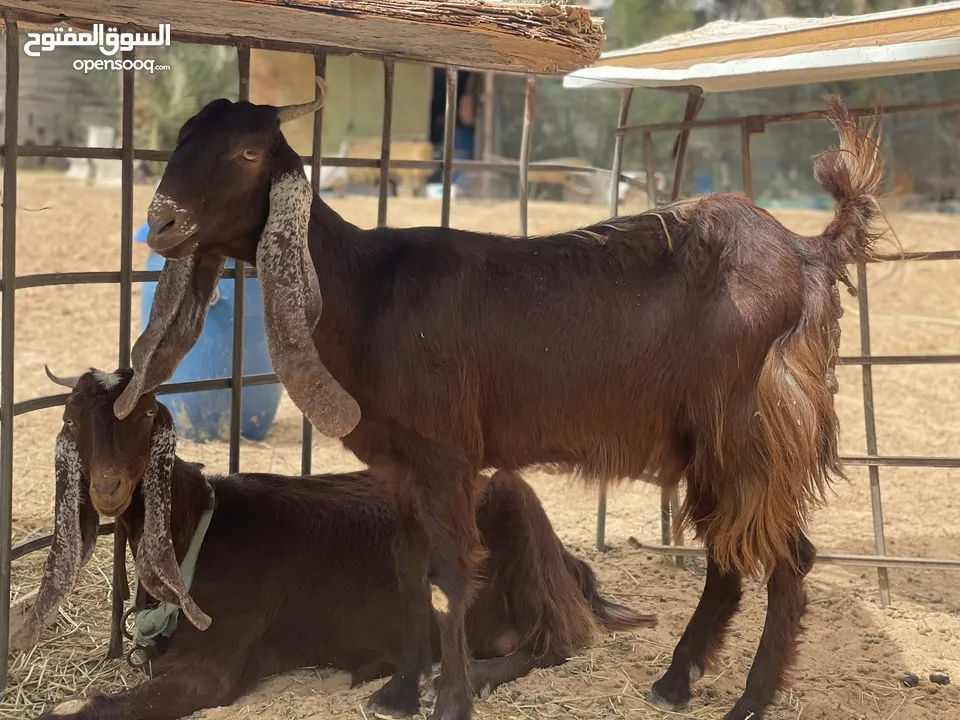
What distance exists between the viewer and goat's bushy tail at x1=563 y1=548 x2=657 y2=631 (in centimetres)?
457

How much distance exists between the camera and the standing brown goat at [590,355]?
11.6 feet

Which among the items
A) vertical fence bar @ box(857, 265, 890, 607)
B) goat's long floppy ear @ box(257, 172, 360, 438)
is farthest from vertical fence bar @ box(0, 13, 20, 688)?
vertical fence bar @ box(857, 265, 890, 607)

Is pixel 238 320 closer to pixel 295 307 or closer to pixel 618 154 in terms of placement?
pixel 295 307

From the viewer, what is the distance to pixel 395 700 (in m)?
3.84

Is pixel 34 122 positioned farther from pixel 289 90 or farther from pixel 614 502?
pixel 614 502

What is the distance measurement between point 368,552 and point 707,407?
1.48m

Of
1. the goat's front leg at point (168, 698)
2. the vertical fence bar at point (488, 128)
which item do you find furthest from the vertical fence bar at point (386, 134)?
the vertical fence bar at point (488, 128)

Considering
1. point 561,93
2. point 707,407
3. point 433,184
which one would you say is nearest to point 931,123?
point 561,93

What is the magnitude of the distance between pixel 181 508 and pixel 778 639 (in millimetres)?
2221

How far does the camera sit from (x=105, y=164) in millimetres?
19062

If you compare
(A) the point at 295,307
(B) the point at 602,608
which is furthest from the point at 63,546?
(B) the point at 602,608

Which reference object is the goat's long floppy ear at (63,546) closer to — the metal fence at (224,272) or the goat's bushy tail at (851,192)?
the metal fence at (224,272)

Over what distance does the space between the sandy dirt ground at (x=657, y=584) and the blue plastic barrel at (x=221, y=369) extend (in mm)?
174

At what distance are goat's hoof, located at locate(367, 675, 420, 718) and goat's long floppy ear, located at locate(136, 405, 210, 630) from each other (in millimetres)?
706
